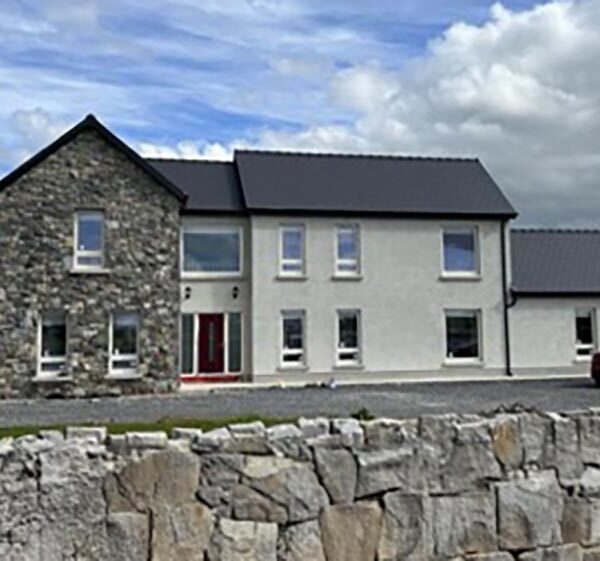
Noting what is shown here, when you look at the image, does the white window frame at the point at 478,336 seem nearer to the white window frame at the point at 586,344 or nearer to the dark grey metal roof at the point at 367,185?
the dark grey metal roof at the point at 367,185

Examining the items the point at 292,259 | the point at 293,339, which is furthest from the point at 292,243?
the point at 293,339

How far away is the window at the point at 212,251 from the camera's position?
26.4 meters

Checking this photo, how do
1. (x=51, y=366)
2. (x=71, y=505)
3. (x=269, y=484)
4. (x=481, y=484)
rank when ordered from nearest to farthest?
(x=71, y=505)
(x=269, y=484)
(x=481, y=484)
(x=51, y=366)

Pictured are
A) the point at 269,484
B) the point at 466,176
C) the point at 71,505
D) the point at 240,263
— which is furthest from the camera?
the point at 466,176

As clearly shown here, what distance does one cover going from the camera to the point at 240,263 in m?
26.7

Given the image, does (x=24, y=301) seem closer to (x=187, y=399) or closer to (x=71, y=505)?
(x=187, y=399)

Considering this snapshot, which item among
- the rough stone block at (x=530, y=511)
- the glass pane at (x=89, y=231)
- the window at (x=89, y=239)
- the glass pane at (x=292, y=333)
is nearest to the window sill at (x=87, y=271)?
the window at (x=89, y=239)

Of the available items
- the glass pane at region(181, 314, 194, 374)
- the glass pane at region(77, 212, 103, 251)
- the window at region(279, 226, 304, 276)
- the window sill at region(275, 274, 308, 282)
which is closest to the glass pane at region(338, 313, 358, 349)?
the window sill at region(275, 274, 308, 282)

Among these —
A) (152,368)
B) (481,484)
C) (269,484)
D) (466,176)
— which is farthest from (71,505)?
(466,176)

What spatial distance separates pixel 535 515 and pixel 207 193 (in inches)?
929

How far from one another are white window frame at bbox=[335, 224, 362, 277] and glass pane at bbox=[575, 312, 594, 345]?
8.48m

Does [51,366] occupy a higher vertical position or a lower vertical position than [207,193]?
lower

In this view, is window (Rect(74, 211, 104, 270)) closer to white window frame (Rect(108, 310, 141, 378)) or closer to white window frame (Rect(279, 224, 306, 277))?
white window frame (Rect(108, 310, 141, 378))

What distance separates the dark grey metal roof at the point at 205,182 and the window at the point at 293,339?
13.1 ft
